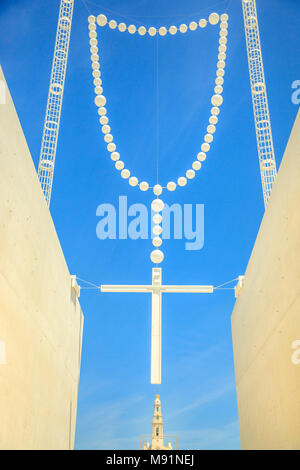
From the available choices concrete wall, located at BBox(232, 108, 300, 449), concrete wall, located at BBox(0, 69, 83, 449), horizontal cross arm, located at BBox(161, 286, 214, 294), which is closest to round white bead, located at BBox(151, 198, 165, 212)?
horizontal cross arm, located at BBox(161, 286, 214, 294)

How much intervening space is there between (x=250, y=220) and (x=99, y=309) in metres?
21.0

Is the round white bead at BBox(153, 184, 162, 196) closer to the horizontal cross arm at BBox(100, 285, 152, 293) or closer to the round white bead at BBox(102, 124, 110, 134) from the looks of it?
the round white bead at BBox(102, 124, 110, 134)

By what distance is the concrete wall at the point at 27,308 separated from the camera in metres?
6.05

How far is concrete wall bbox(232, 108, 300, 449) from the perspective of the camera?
267 inches

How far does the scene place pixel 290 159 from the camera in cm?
689

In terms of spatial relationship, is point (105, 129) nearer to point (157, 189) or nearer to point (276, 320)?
point (157, 189)

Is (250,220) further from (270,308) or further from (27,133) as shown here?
(270,308)

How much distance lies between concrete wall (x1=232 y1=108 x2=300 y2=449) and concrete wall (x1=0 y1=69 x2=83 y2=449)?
409cm

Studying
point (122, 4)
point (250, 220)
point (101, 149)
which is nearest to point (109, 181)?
point (101, 149)

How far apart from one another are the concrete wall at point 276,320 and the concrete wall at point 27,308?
13.4 ft

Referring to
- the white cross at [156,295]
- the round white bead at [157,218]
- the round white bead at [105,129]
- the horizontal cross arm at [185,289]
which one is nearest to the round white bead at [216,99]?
the round white bead at [105,129]

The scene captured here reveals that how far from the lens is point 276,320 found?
7941 mm

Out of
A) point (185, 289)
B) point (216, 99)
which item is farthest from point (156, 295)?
point (216, 99)

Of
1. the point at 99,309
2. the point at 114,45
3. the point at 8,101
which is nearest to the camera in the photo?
the point at 8,101
